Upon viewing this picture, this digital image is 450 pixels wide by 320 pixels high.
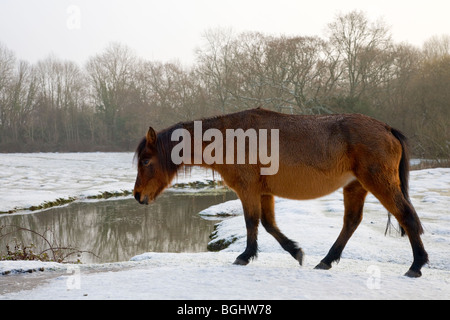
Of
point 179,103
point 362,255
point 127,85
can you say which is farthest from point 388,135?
point 127,85

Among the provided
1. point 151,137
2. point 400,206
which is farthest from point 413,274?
point 151,137

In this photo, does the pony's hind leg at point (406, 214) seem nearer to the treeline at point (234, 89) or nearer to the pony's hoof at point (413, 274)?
the pony's hoof at point (413, 274)

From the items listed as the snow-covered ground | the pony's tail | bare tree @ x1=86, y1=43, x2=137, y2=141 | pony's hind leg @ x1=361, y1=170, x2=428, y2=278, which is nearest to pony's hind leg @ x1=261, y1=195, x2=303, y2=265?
the snow-covered ground

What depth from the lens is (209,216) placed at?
51.6 feet

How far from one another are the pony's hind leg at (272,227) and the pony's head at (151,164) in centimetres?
136

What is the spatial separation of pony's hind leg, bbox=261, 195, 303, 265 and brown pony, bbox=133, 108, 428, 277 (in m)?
0.01

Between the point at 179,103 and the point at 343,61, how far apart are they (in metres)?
19.9

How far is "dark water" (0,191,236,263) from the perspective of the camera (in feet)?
36.9

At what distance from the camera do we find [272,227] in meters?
5.39

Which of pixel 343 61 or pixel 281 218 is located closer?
pixel 281 218

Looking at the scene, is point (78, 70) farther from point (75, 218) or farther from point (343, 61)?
point (75, 218)

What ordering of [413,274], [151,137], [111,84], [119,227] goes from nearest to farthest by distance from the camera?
[413,274] → [151,137] → [119,227] → [111,84]

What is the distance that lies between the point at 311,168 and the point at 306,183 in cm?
20

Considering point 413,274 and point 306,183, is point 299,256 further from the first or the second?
point 413,274
